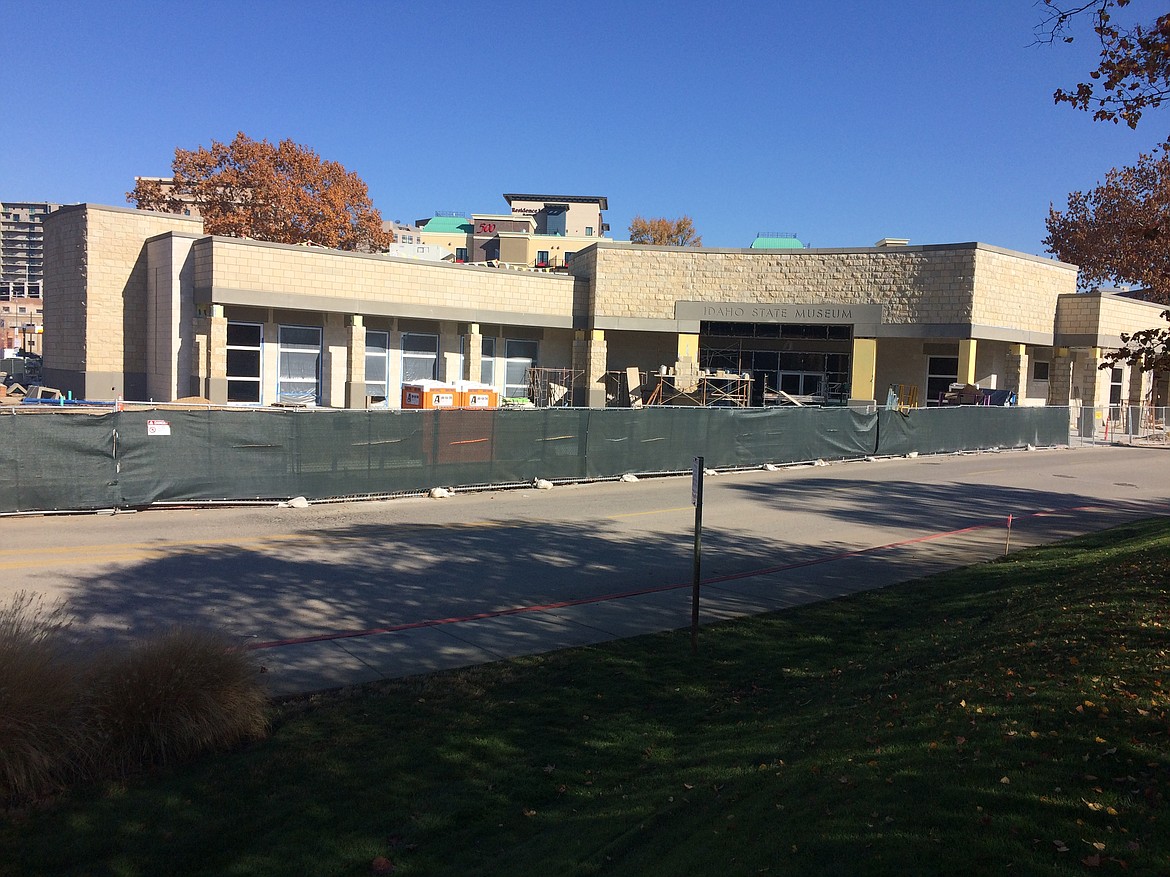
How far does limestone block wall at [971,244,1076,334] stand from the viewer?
3734 centimetres

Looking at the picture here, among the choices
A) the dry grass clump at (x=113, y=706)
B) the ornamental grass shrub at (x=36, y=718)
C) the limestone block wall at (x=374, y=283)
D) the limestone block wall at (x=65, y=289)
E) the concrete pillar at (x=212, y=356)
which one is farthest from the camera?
the limestone block wall at (x=65, y=289)

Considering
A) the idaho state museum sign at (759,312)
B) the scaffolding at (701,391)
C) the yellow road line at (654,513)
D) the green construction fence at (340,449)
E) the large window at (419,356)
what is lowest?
the yellow road line at (654,513)

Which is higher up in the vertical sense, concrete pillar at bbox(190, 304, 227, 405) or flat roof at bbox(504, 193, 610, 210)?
flat roof at bbox(504, 193, 610, 210)

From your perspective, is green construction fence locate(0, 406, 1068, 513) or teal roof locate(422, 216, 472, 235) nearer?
green construction fence locate(0, 406, 1068, 513)

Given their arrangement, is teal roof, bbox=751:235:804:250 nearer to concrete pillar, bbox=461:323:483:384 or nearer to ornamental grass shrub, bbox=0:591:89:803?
concrete pillar, bbox=461:323:483:384

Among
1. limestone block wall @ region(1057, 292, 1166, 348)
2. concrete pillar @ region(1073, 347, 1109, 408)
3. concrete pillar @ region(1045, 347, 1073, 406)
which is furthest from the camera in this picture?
concrete pillar @ region(1045, 347, 1073, 406)

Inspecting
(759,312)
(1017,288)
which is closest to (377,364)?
(759,312)

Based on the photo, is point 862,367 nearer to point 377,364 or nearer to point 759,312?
point 759,312

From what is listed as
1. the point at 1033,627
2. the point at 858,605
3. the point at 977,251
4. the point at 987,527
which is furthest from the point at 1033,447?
the point at 1033,627

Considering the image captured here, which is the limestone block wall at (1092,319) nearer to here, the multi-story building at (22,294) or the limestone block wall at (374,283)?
the limestone block wall at (374,283)

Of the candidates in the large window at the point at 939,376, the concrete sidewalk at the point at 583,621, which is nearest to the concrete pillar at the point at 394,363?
the large window at the point at 939,376

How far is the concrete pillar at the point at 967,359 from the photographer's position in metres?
37.6

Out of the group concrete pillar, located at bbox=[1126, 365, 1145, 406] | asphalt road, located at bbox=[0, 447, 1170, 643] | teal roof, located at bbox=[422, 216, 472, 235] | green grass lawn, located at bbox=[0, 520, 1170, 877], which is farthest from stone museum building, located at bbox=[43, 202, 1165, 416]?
teal roof, located at bbox=[422, 216, 472, 235]

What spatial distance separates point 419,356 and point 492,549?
26.7 m
